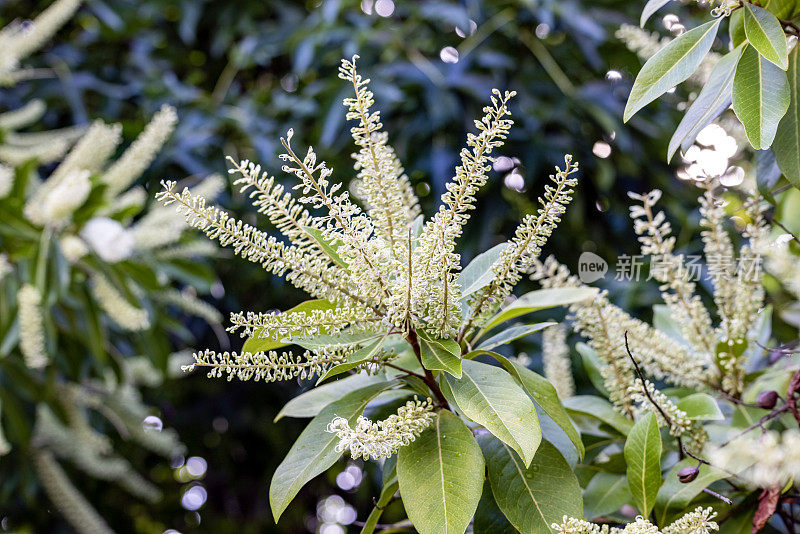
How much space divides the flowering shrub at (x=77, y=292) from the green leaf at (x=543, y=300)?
2.80 feet

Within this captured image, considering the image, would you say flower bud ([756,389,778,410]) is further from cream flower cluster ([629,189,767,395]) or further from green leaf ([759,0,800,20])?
green leaf ([759,0,800,20])

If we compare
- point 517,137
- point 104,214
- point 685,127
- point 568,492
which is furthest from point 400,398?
point 517,137

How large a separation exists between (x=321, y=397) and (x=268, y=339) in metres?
0.17

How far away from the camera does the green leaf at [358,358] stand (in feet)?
1.63

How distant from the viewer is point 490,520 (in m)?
0.57

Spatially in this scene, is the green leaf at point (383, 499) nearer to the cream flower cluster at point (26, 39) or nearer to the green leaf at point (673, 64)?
the green leaf at point (673, 64)

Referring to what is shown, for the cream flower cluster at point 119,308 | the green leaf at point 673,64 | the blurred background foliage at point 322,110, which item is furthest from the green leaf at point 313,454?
the blurred background foliage at point 322,110

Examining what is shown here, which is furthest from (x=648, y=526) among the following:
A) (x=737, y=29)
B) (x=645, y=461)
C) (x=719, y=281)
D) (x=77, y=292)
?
(x=77, y=292)

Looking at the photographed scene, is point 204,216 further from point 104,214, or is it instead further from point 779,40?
point 104,214

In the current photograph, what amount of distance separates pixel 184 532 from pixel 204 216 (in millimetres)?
2297

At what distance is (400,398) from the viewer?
629 millimetres

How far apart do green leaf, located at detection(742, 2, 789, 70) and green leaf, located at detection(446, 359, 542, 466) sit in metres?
0.30

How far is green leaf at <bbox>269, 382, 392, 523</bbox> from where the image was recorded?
52cm

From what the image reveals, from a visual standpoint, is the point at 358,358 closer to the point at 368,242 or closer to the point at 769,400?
the point at 368,242
